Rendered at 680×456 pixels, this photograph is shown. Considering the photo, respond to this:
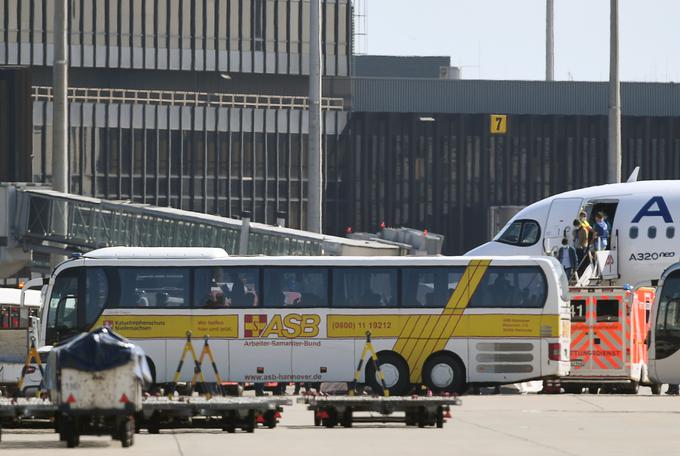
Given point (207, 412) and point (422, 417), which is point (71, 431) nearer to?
point (207, 412)

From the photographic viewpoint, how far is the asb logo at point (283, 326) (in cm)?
4100

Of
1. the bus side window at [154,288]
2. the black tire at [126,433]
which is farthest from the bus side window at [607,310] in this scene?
the black tire at [126,433]

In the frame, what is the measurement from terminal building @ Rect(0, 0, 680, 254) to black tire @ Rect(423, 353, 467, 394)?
68220 mm

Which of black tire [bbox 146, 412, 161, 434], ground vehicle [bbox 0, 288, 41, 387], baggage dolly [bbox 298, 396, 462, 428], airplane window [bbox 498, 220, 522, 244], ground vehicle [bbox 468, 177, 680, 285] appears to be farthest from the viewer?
airplane window [bbox 498, 220, 522, 244]

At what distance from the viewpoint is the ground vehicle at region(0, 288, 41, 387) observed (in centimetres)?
4334

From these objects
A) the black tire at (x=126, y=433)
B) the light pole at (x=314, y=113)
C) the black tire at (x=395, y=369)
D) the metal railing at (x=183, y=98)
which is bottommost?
the black tire at (x=395, y=369)

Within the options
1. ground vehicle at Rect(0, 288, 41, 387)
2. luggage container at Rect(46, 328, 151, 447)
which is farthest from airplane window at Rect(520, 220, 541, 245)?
luggage container at Rect(46, 328, 151, 447)

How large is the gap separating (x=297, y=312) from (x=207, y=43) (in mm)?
74077

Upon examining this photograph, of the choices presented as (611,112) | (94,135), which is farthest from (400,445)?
(94,135)

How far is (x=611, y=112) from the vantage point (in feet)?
228

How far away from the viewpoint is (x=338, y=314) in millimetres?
41031

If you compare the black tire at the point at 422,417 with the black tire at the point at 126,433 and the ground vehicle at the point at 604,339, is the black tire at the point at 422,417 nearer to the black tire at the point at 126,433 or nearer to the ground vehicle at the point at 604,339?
the black tire at the point at 126,433

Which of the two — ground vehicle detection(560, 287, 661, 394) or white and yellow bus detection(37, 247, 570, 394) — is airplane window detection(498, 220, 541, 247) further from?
white and yellow bus detection(37, 247, 570, 394)

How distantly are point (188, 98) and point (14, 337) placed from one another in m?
65.6
